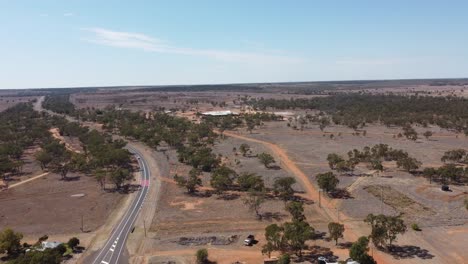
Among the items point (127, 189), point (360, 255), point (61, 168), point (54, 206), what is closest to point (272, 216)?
point (360, 255)

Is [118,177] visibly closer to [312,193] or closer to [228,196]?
[228,196]

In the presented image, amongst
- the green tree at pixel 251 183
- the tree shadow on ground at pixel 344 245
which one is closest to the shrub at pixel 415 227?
the tree shadow on ground at pixel 344 245

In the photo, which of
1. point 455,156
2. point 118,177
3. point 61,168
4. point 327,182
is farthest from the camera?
point 455,156

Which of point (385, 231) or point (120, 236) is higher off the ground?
point (385, 231)

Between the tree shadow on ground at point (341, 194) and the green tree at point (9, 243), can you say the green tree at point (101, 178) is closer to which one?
the green tree at point (9, 243)

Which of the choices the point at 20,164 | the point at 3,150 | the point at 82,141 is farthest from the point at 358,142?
the point at 3,150

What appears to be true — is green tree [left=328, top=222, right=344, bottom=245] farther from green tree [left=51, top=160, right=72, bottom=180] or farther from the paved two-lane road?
green tree [left=51, top=160, right=72, bottom=180]
